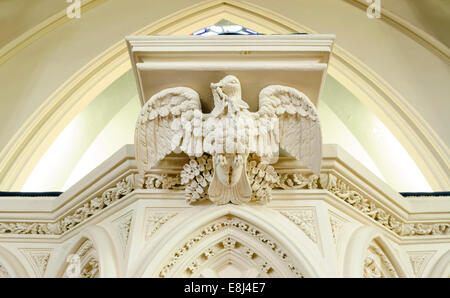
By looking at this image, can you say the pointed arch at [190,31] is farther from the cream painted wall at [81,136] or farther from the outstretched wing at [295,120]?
the outstretched wing at [295,120]

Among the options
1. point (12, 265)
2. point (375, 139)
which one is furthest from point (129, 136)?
point (12, 265)

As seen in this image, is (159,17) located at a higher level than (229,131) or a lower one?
higher

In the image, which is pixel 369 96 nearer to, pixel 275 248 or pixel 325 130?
pixel 325 130

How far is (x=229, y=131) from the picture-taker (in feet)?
5.68

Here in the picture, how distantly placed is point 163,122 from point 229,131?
1.09ft

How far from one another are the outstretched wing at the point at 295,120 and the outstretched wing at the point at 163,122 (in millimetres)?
291

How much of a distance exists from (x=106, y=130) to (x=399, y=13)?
187 inches

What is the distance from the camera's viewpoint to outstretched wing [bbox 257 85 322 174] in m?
1.86

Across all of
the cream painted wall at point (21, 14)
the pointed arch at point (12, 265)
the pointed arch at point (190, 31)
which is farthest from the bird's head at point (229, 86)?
the cream painted wall at point (21, 14)

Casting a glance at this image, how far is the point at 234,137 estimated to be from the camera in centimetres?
Result: 171

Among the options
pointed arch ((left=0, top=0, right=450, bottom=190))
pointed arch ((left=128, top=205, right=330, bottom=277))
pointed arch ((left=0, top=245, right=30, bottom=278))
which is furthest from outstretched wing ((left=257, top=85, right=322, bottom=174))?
pointed arch ((left=0, top=0, right=450, bottom=190))

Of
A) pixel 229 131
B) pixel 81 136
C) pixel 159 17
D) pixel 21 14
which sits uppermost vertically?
pixel 159 17

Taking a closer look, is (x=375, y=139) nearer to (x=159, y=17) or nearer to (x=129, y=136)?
(x=159, y=17)

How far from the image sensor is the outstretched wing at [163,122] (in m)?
1.85
